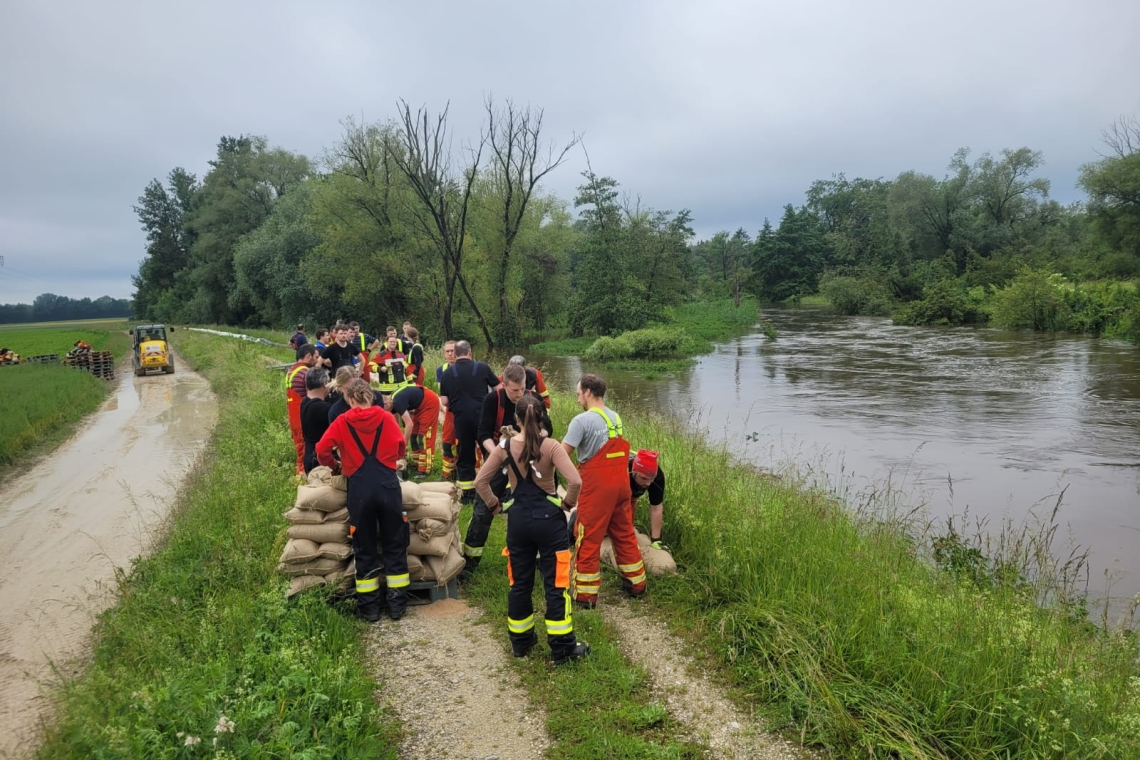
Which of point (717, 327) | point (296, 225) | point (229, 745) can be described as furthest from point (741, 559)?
point (296, 225)

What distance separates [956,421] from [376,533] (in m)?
14.3

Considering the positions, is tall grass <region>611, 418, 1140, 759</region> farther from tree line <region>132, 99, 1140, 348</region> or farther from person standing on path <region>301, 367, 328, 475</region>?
tree line <region>132, 99, 1140, 348</region>

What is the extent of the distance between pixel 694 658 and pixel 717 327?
123 ft

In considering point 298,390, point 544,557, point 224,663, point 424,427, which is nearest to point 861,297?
point 424,427

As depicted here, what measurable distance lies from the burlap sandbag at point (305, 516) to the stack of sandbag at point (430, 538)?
2.33 ft

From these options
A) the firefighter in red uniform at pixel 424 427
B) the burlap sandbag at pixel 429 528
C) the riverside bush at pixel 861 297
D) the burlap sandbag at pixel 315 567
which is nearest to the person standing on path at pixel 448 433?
the firefighter in red uniform at pixel 424 427

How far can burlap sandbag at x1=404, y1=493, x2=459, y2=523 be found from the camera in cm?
558

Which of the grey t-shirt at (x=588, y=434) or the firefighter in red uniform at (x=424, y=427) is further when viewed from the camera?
the firefighter in red uniform at (x=424, y=427)

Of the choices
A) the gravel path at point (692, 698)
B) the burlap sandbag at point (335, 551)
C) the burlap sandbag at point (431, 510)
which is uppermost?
the burlap sandbag at point (431, 510)

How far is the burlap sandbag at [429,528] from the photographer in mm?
5574

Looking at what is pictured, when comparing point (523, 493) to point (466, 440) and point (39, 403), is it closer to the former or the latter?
point (466, 440)

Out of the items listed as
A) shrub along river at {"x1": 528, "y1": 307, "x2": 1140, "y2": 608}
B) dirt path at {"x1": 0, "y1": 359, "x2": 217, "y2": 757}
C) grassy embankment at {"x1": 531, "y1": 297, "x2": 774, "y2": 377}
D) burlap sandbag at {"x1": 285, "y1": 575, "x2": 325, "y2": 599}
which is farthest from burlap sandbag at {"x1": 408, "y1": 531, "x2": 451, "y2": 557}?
grassy embankment at {"x1": 531, "y1": 297, "x2": 774, "y2": 377}

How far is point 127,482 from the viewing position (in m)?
11.7

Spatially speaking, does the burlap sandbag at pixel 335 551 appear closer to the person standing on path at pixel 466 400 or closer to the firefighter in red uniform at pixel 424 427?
the person standing on path at pixel 466 400
